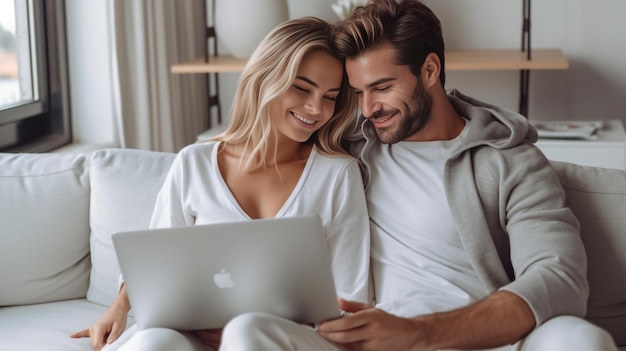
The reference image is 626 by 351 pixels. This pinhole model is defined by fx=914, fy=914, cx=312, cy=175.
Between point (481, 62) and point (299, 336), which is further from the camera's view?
point (481, 62)

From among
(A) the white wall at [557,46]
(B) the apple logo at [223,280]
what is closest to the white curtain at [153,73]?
(A) the white wall at [557,46]

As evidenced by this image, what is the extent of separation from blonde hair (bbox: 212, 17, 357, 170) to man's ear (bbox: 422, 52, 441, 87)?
6.4 inches

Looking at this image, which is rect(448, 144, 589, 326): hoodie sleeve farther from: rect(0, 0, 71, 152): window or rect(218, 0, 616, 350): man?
rect(0, 0, 71, 152): window

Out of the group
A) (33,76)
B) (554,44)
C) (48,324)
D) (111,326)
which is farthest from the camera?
(554,44)

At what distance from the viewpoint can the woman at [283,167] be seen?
74.5 inches

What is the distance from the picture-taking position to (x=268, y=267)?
4.95ft

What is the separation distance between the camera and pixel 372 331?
157 centimetres

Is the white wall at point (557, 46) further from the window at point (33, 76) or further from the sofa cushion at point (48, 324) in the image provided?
the sofa cushion at point (48, 324)

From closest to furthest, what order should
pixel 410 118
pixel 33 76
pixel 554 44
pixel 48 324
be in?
pixel 410 118 → pixel 48 324 → pixel 33 76 → pixel 554 44

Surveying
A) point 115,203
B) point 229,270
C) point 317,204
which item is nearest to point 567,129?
point 317,204

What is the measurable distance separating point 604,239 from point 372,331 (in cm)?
63

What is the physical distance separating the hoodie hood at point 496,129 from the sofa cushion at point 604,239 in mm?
157

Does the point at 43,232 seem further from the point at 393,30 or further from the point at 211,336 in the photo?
the point at 393,30

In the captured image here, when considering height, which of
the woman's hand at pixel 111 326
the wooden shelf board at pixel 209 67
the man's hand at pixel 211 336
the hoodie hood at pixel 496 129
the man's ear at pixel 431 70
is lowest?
the woman's hand at pixel 111 326
